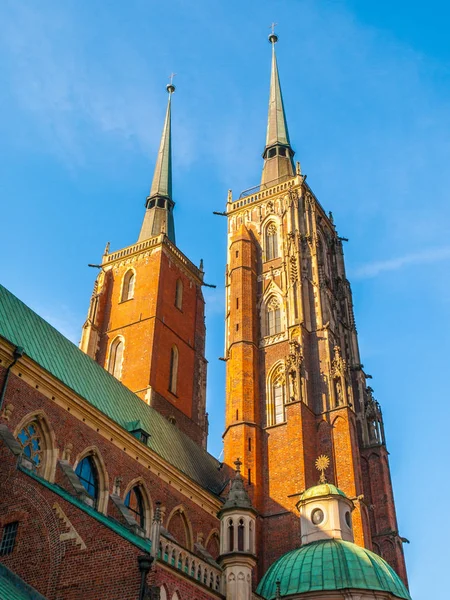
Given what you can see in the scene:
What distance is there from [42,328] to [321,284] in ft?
53.5

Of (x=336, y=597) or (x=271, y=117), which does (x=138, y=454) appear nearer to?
(x=336, y=597)

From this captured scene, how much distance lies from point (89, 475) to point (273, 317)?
52.4 feet

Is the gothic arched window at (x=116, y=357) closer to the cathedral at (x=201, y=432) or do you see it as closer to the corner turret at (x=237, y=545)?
the cathedral at (x=201, y=432)

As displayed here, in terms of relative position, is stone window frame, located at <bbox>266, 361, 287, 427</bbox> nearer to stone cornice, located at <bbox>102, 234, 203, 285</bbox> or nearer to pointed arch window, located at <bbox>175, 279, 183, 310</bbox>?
pointed arch window, located at <bbox>175, 279, 183, 310</bbox>

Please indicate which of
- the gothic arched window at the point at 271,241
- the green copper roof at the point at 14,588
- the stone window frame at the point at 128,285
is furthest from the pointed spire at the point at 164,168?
the green copper roof at the point at 14,588

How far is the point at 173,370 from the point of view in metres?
40.1

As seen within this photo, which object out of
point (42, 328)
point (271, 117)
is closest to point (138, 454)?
point (42, 328)

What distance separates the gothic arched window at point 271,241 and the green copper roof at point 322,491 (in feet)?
47.8

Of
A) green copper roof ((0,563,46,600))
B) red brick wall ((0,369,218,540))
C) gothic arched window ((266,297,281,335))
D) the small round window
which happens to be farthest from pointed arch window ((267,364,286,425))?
green copper roof ((0,563,46,600))

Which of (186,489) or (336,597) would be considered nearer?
(336,597)

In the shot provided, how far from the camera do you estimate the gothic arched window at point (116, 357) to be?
3912cm

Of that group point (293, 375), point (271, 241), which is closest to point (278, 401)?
point (293, 375)

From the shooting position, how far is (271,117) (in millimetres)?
50656

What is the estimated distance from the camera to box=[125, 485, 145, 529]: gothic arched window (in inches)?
949
